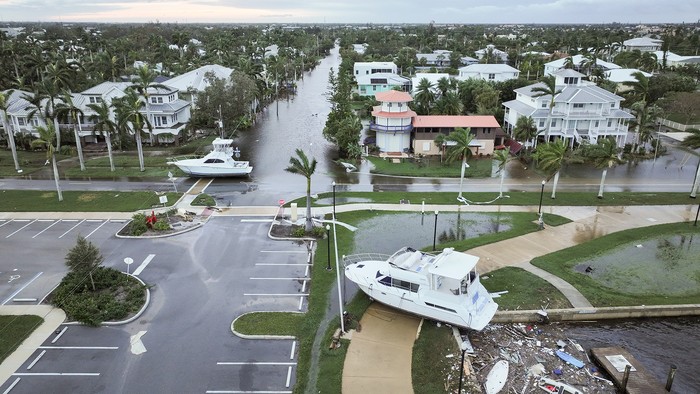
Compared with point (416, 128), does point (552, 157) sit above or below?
above

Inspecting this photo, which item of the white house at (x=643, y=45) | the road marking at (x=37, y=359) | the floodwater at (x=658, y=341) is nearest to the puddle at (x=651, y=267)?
the floodwater at (x=658, y=341)

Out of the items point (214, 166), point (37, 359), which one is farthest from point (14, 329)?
point (214, 166)

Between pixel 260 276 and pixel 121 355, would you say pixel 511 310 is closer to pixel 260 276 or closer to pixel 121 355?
pixel 260 276

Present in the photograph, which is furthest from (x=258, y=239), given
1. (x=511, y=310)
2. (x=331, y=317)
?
(x=511, y=310)

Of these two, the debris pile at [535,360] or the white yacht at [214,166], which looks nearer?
the debris pile at [535,360]

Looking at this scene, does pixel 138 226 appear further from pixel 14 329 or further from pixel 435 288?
pixel 435 288

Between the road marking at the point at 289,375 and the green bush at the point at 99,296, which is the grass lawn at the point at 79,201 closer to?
the green bush at the point at 99,296

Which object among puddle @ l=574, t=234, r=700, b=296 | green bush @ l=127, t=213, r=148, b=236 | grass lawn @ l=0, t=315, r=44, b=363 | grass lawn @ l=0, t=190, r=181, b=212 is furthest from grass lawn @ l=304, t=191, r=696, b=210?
grass lawn @ l=0, t=315, r=44, b=363
